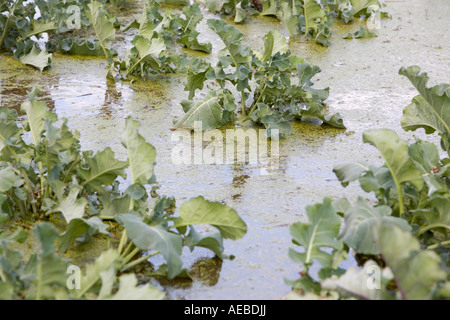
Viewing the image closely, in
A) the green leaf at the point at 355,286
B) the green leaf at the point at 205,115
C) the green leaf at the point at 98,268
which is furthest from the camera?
the green leaf at the point at 205,115

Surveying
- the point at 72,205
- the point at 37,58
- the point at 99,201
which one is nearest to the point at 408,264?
the point at 72,205

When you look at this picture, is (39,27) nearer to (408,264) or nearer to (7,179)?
(7,179)

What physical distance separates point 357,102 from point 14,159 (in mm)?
2409

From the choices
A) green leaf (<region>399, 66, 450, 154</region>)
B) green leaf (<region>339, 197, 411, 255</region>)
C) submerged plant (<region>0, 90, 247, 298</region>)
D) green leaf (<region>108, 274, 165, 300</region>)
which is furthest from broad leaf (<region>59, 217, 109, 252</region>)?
green leaf (<region>399, 66, 450, 154</region>)

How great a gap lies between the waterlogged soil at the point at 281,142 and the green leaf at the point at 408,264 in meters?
0.55

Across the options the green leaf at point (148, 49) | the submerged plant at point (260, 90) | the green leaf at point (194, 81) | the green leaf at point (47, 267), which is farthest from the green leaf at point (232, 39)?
the green leaf at point (47, 267)

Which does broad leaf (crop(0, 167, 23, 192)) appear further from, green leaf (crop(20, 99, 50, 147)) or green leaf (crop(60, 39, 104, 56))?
green leaf (crop(60, 39, 104, 56))

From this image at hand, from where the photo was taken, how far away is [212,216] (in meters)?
2.49

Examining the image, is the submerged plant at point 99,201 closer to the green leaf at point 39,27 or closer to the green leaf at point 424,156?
the green leaf at point 424,156

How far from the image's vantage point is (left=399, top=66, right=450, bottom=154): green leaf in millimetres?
2891

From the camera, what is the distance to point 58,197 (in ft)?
8.93

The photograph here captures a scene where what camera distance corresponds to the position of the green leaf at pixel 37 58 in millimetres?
4707

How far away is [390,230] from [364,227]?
0.42m

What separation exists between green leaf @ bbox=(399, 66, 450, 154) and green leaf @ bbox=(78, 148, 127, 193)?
1420mm
